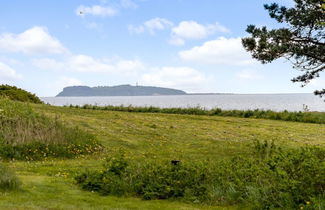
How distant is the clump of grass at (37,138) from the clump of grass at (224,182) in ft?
17.0

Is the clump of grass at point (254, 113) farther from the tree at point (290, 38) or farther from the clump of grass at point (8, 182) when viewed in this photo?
the clump of grass at point (8, 182)

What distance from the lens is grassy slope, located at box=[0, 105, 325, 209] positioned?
771 cm

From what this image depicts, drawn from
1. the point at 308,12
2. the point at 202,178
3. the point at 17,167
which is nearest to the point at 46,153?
the point at 17,167

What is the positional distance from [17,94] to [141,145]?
16.8 meters

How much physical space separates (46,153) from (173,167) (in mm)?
6783

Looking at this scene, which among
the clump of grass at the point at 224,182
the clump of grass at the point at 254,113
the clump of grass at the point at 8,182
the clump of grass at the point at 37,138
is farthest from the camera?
the clump of grass at the point at 254,113

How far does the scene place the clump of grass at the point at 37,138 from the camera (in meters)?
13.9

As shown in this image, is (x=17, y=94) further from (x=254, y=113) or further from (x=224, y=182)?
(x=224, y=182)

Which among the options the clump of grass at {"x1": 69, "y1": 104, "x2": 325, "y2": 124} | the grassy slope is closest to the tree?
the grassy slope

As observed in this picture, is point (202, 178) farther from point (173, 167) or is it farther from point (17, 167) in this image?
point (17, 167)

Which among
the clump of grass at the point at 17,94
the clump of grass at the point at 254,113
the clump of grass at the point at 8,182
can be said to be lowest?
the clump of grass at the point at 8,182

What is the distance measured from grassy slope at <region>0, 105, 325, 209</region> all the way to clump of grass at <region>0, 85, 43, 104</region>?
763 centimetres

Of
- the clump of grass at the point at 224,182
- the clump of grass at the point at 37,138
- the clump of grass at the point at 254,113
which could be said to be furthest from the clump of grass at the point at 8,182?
the clump of grass at the point at 254,113

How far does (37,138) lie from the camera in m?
14.6
